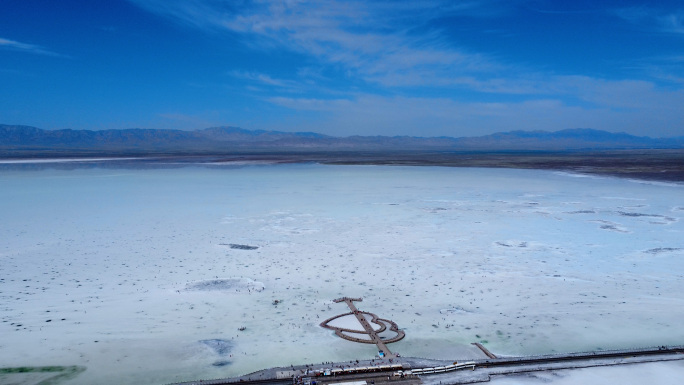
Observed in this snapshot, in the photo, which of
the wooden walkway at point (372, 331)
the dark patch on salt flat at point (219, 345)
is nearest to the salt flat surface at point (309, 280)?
the dark patch on salt flat at point (219, 345)

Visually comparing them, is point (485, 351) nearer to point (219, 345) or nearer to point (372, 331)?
point (372, 331)

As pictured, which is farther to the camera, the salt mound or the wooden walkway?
the salt mound

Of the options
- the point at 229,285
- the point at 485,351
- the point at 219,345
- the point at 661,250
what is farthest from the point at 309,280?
the point at 661,250

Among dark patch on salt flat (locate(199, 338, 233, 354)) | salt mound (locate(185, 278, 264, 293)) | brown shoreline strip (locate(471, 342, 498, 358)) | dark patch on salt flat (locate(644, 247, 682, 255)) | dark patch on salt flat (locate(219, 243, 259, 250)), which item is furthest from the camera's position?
dark patch on salt flat (locate(219, 243, 259, 250))

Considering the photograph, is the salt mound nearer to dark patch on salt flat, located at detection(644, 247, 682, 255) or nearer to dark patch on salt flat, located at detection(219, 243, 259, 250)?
dark patch on salt flat, located at detection(219, 243, 259, 250)

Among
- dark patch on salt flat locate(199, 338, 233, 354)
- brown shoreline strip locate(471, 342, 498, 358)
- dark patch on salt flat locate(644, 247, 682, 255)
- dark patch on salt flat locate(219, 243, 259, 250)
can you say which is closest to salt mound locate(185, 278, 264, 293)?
dark patch on salt flat locate(199, 338, 233, 354)

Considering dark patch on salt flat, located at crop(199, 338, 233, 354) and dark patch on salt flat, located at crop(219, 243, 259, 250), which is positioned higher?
dark patch on salt flat, located at crop(219, 243, 259, 250)

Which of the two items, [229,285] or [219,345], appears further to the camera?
[229,285]

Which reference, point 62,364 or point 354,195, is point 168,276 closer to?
point 62,364
